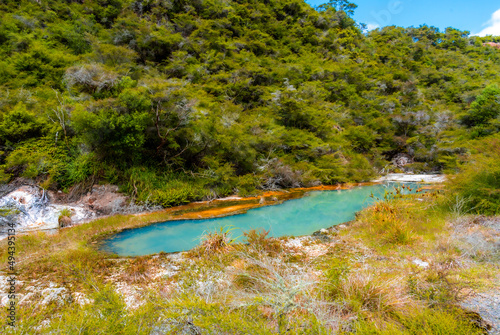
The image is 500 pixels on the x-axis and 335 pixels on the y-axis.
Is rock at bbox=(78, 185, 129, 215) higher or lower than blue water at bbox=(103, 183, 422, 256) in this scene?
higher

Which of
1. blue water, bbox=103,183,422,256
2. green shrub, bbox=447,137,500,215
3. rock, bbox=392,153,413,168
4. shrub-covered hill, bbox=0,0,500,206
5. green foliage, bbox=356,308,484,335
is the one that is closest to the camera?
green foliage, bbox=356,308,484,335

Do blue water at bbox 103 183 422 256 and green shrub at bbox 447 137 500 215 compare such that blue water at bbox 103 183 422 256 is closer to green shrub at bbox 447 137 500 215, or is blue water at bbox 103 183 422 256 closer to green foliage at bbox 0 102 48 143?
green shrub at bbox 447 137 500 215

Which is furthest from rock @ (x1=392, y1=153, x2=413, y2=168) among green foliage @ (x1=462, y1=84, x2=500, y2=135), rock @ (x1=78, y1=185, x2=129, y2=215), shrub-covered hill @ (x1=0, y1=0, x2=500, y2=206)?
rock @ (x1=78, y1=185, x2=129, y2=215)

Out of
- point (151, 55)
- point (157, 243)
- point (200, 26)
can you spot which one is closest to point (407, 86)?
point (200, 26)

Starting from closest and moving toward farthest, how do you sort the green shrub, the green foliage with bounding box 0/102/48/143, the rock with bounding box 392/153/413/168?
the green shrub, the green foliage with bounding box 0/102/48/143, the rock with bounding box 392/153/413/168

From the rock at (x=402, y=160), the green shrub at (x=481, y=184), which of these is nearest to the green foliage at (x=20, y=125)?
the green shrub at (x=481, y=184)

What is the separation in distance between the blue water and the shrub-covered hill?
2648mm

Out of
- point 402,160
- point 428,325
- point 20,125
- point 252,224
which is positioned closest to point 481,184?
point 428,325

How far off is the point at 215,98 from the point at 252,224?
40.0ft

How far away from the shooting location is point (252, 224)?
8305 millimetres

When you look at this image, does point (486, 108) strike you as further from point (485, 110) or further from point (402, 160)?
point (402, 160)

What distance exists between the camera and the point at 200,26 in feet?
77.8

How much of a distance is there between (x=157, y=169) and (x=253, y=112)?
9628 millimetres

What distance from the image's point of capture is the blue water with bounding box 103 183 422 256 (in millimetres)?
6449
